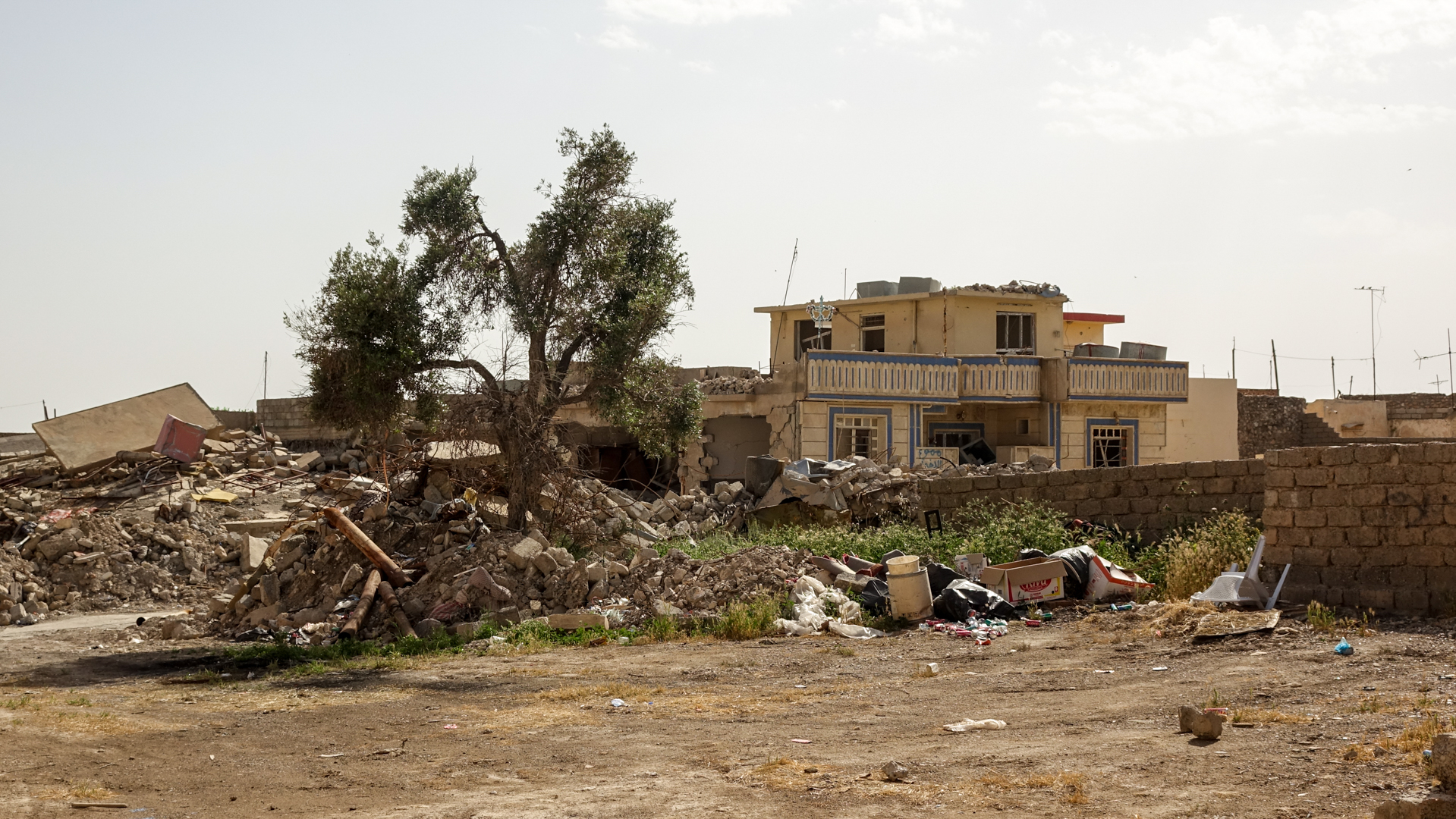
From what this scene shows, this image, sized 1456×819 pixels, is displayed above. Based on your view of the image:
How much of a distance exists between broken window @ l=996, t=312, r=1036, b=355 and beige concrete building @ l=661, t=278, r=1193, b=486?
31mm

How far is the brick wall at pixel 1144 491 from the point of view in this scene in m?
13.4

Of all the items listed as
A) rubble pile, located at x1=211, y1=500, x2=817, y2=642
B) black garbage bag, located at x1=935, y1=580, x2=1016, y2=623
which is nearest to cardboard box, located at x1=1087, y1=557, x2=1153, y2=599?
black garbage bag, located at x1=935, y1=580, x2=1016, y2=623

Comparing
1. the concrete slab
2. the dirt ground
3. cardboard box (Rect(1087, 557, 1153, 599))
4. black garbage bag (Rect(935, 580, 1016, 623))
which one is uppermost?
cardboard box (Rect(1087, 557, 1153, 599))

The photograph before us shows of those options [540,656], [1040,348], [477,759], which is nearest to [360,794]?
[477,759]

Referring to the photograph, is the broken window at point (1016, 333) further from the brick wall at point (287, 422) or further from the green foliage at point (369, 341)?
the green foliage at point (369, 341)

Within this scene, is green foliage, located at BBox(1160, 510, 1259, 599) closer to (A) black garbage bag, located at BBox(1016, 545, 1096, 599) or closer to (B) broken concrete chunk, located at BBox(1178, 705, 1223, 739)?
(A) black garbage bag, located at BBox(1016, 545, 1096, 599)

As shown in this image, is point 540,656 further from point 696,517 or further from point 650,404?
point 696,517

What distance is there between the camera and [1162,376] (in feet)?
101

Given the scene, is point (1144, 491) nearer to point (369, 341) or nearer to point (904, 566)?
point (904, 566)

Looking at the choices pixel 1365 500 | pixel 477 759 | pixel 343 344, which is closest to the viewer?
pixel 477 759

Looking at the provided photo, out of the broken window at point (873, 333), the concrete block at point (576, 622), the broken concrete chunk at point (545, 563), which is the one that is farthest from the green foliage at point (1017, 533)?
the broken window at point (873, 333)

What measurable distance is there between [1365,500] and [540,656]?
307 inches

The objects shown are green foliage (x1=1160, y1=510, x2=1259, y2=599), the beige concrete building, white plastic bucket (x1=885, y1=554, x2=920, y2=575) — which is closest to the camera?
green foliage (x1=1160, y1=510, x2=1259, y2=599)

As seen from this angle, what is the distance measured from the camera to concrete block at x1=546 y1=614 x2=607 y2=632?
12.9m
